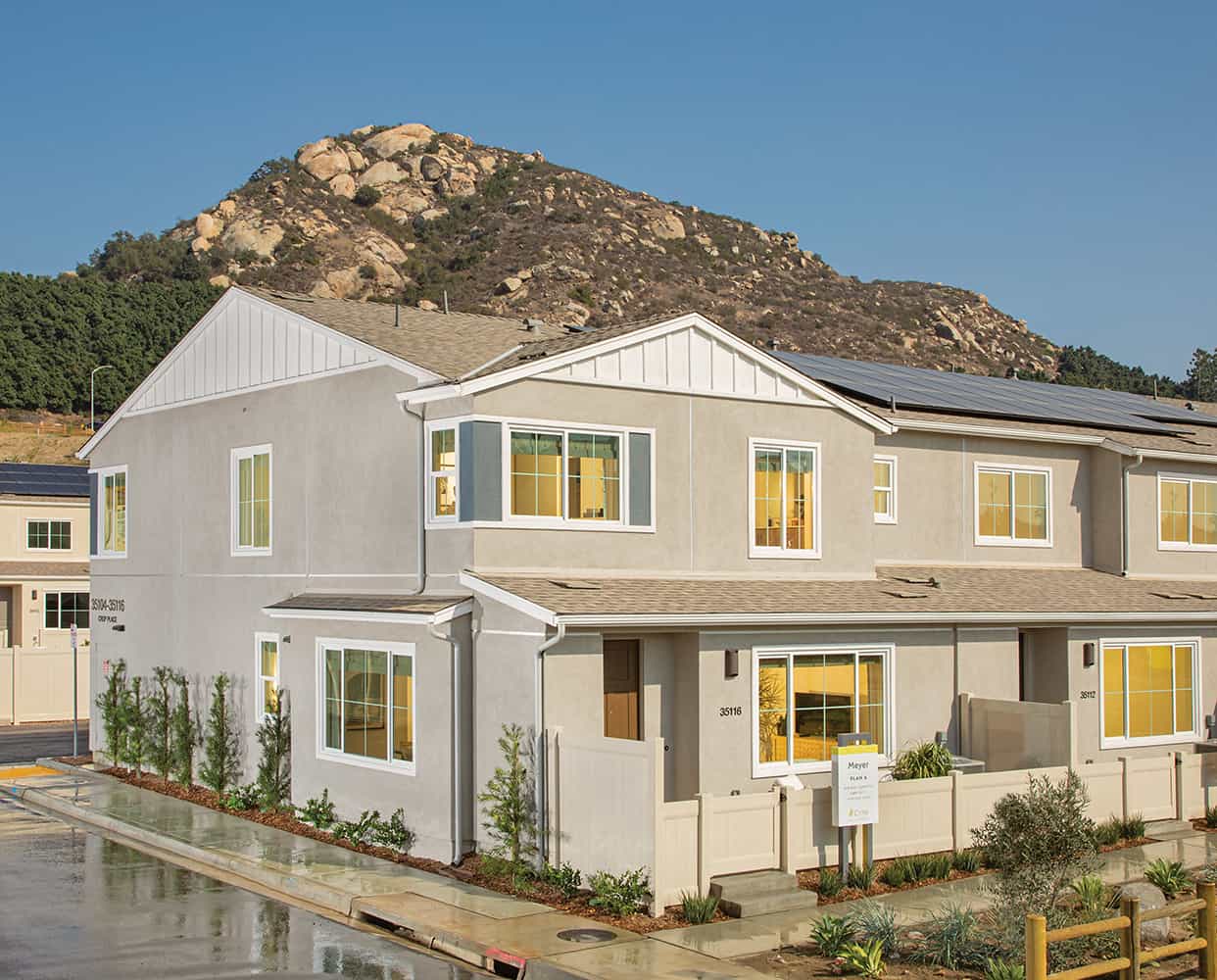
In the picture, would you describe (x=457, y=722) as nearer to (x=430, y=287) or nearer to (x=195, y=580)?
(x=195, y=580)

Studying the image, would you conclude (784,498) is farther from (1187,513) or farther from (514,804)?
(1187,513)

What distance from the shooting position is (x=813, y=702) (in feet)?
58.6

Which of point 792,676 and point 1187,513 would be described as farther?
point 1187,513

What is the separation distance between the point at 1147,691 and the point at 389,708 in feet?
38.5

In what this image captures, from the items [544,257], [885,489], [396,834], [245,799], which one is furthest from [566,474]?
[544,257]

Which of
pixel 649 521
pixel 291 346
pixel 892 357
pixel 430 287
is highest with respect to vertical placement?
pixel 430 287

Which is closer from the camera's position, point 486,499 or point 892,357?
point 486,499

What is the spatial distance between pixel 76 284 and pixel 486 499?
272 feet

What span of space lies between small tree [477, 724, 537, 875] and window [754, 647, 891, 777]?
322cm

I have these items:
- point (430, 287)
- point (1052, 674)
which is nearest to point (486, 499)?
point (1052, 674)

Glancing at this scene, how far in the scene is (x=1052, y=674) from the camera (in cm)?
2069

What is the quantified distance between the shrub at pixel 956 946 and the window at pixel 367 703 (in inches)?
273

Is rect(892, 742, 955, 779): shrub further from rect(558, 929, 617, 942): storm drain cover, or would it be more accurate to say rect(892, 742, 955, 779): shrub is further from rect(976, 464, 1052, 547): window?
rect(558, 929, 617, 942): storm drain cover

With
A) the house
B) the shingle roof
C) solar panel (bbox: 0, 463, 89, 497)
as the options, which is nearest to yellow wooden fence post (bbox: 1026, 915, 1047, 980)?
the shingle roof
